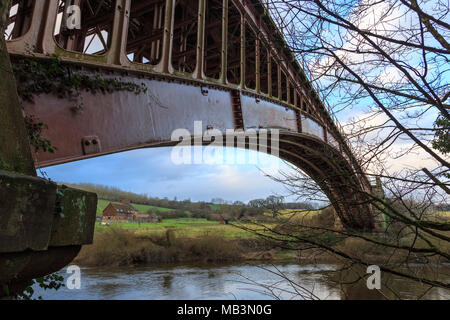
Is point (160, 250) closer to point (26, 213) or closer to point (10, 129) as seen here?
point (10, 129)

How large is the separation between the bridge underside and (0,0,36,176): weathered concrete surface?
153cm

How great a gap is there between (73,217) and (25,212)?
15.0 inches

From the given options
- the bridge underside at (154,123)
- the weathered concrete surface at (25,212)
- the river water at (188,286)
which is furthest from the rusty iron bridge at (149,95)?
the river water at (188,286)

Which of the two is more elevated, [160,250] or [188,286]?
[160,250]

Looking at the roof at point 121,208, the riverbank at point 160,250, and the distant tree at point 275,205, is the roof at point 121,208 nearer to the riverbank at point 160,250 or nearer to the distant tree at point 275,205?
the riverbank at point 160,250

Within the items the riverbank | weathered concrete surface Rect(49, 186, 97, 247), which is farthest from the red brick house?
weathered concrete surface Rect(49, 186, 97, 247)

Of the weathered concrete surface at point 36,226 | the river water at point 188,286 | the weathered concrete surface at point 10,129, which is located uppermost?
Result: the weathered concrete surface at point 10,129

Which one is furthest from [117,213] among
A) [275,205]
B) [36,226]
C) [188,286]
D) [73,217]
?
[36,226]

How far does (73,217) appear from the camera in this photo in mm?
1815

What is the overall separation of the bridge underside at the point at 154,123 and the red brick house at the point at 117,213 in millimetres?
21392

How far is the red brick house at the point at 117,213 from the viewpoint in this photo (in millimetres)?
25828

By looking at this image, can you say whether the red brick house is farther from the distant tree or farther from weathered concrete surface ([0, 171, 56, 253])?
weathered concrete surface ([0, 171, 56, 253])

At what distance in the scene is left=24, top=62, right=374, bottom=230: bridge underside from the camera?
313 centimetres
